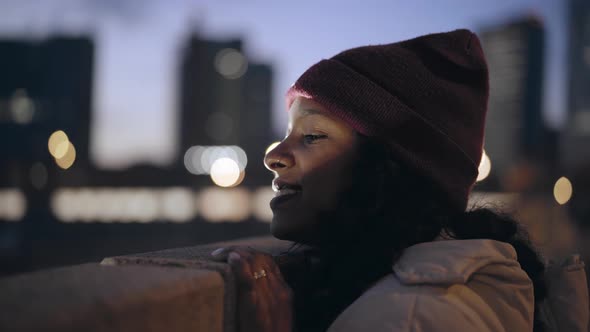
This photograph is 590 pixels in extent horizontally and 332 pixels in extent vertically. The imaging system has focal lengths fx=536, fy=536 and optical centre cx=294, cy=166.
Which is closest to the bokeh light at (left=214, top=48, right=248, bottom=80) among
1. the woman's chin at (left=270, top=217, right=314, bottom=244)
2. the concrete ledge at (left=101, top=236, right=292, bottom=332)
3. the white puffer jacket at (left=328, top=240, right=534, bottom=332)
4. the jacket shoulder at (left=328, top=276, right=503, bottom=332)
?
the woman's chin at (left=270, top=217, right=314, bottom=244)

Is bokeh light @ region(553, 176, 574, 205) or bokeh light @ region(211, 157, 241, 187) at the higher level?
bokeh light @ region(553, 176, 574, 205)

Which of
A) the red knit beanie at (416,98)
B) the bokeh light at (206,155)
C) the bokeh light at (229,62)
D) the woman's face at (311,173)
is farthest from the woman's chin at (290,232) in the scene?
the bokeh light at (229,62)

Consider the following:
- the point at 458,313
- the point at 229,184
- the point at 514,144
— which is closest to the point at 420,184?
the point at 458,313

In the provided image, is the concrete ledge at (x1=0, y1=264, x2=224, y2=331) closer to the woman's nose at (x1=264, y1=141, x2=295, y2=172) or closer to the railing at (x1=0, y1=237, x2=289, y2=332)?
the railing at (x1=0, y1=237, x2=289, y2=332)

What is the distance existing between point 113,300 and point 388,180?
134 cm

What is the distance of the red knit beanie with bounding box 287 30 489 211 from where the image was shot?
2232 millimetres

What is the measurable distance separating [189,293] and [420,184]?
1.27 m

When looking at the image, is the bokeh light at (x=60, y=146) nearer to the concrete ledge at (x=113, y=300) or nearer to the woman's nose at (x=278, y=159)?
the woman's nose at (x=278, y=159)

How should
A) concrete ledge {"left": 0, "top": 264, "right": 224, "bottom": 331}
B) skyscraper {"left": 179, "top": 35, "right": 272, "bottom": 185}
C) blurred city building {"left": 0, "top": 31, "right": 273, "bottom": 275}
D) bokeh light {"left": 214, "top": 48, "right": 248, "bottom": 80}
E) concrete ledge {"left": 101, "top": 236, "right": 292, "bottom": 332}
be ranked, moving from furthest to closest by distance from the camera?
bokeh light {"left": 214, "top": 48, "right": 248, "bottom": 80} < skyscraper {"left": 179, "top": 35, "right": 272, "bottom": 185} < blurred city building {"left": 0, "top": 31, "right": 273, "bottom": 275} < concrete ledge {"left": 101, "top": 236, "right": 292, "bottom": 332} < concrete ledge {"left": 0, "top": 264, "right": 224, "bottom": 331}

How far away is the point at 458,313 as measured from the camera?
162cm

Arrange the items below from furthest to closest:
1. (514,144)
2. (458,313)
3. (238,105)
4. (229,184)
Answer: (238,105), (514,144), (229,184), (458,313)

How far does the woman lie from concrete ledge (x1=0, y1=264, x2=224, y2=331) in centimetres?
50

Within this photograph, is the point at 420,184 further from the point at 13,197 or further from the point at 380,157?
the point at 13,197

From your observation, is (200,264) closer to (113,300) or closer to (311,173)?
(113,300)
